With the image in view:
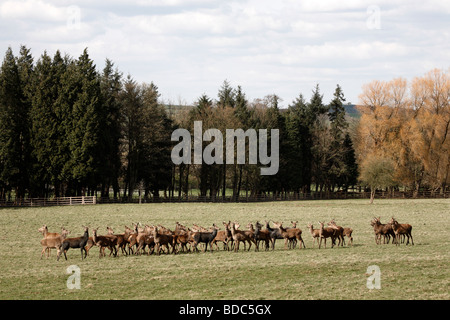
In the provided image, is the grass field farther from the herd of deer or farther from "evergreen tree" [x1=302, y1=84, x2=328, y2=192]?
"evergreen tree" [x1=302, y1=84, x2=328, y2=192]

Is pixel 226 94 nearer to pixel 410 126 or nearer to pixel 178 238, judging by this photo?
pixel 410 126

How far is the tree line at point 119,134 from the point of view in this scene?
203 ft

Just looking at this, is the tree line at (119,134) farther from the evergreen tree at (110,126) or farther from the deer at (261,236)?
the deer at (261,236)

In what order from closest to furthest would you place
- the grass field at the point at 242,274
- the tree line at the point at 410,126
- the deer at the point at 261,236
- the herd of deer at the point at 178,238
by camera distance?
1. the grass field at the point at 242,274
2. the herd of deer at the point at 178,238
3. the deer at the point at 261,236
4. the tree line at the point at 410,126

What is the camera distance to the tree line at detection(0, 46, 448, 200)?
62.0m

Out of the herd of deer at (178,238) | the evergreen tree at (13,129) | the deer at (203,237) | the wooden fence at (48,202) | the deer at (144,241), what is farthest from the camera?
the evergreen tree at (13,129)

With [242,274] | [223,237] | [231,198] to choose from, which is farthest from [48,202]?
[242,274]

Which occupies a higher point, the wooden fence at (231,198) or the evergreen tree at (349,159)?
the evergreen tree at (349,159)

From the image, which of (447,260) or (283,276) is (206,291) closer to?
(283,276)

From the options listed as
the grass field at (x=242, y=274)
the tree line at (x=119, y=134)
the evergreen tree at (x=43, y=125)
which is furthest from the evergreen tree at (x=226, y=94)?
the grass field at (x=242, y=274)

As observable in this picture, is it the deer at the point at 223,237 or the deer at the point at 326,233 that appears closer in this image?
the deer at the point at 223,237

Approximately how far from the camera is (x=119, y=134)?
69812 mm
